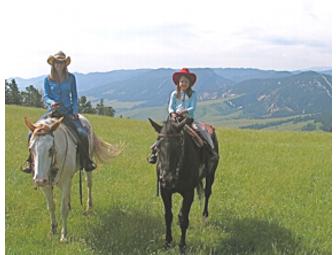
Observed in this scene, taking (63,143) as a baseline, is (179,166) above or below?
below

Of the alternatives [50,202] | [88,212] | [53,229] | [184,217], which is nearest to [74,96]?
[50,202]

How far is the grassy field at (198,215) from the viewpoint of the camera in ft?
24.8

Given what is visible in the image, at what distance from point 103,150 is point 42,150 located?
3368 millimetres

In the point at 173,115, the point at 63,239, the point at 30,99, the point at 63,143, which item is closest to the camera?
the point at 173,115

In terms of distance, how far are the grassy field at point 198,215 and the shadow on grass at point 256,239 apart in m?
0.02

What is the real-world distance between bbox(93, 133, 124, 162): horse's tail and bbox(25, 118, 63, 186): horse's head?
2.93m

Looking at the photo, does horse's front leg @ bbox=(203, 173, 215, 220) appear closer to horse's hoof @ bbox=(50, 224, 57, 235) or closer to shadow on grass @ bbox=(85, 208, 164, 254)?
shadow on grass @ bbox=(85, 208, 164, 254)

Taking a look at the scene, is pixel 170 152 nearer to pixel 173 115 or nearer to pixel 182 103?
pixel 173 115

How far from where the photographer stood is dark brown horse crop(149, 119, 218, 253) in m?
6.59

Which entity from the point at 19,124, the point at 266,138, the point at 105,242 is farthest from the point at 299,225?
the point at 19,124

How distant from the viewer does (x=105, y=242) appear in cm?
766

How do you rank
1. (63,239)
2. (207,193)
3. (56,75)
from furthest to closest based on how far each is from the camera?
(207,193)
(56,75)
(63,239)

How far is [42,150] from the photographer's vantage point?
6.84 m

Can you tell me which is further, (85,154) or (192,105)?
(85,154)
